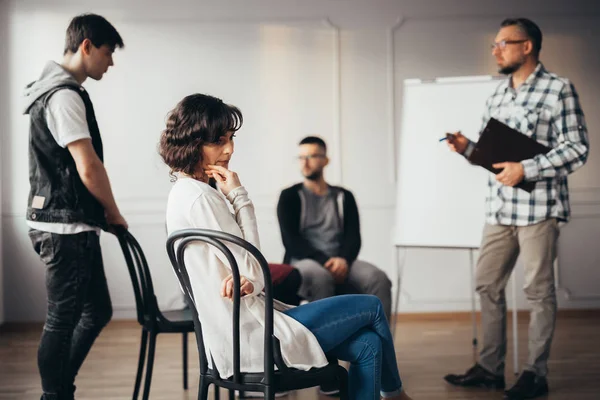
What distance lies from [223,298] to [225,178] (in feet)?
1.04

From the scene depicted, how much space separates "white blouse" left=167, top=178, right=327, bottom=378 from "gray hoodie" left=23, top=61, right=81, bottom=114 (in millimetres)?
875

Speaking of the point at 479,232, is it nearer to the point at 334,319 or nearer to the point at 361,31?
the point at 361,31

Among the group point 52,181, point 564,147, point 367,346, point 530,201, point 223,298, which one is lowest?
point 367,346

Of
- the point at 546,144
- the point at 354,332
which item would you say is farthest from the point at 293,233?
the point at 354,332

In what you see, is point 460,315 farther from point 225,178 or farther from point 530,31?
point 225,178

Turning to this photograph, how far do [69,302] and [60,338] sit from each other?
124 millimetres

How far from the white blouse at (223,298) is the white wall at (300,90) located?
3.15 m

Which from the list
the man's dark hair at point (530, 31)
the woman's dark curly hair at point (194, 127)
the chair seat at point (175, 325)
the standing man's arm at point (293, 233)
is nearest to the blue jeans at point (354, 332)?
the woman's dark curly hair at point (194, 127)

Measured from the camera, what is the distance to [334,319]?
2.01 meters

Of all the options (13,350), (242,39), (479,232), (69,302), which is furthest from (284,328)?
(242,39)

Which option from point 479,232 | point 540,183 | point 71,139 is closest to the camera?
point 71,139

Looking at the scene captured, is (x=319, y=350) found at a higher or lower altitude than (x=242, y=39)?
lower

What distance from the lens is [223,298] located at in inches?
76.5

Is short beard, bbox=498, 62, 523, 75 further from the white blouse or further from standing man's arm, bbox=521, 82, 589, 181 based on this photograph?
the white blouse
